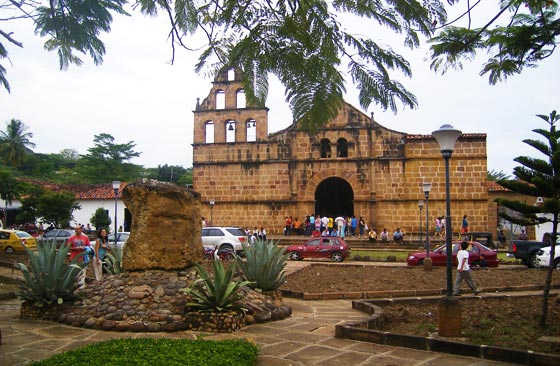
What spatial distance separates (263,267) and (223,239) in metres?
11.5

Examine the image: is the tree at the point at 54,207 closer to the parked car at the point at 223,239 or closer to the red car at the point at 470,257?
the parked car at the point at 223,239

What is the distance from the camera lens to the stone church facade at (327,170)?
2734 centimetres

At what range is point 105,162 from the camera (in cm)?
4750

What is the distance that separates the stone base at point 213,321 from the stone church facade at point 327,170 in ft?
69.5

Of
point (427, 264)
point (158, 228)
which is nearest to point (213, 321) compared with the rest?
point (158, 228)

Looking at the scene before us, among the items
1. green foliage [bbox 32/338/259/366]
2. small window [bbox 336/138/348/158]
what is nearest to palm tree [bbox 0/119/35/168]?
small window [bbox 336/138/348/158]

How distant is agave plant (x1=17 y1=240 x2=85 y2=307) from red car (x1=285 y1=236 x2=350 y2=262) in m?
12.0

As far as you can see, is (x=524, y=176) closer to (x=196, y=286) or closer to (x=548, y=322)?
(x=548, y=322)

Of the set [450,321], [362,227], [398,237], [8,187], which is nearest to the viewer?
[450,321]

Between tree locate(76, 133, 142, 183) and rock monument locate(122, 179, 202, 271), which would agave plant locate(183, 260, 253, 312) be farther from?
tree locate(76, 133, 142, 183)

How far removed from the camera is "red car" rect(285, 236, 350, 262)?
19281mm

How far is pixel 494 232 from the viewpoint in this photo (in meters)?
27.8

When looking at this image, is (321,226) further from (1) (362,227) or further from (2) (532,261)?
(2) (532,261)

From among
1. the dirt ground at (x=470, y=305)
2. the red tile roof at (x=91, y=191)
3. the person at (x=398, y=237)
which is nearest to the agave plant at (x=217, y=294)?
the dirt ground at (x=470, y=305)
